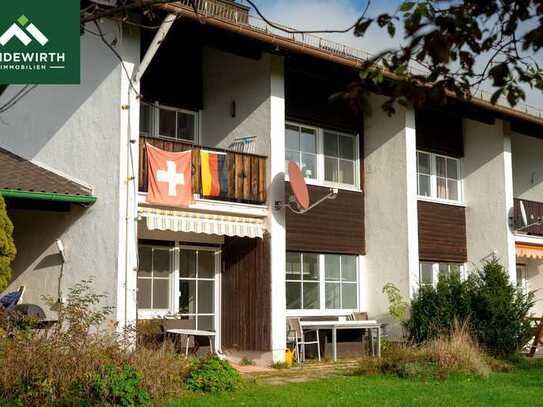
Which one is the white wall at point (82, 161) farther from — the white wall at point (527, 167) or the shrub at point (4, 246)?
the white wall at point (527, 167)

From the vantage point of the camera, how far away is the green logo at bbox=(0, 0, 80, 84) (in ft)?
25.9

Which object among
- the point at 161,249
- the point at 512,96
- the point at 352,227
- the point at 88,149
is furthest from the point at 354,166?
the point at 512,96

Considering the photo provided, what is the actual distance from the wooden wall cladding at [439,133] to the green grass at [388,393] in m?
8.37

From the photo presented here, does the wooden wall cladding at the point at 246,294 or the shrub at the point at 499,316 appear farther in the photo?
the shrub at the point at 499,316

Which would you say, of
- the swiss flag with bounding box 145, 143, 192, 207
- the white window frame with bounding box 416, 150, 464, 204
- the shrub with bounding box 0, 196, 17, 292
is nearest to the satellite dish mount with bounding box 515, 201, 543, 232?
the white window frame with bounding box 416, 150, 464, 204

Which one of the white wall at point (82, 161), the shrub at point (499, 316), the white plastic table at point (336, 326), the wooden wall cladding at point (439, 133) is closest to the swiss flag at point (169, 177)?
the white wall at point (82, 161)

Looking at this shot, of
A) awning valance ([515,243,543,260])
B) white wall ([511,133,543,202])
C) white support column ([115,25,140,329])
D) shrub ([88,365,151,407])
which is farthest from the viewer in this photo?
white wall ([511,133,543,202])

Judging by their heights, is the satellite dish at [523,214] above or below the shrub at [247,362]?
above

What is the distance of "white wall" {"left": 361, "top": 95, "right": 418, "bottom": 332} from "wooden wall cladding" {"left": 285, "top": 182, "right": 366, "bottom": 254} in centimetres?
32

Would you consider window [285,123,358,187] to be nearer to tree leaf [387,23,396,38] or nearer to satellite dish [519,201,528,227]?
satellite dish [519,201,528,227]

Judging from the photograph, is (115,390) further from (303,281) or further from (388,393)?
(303,281)

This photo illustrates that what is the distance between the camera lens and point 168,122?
1620 centimetres

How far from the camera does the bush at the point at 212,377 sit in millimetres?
10719

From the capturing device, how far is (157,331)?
495 inches
